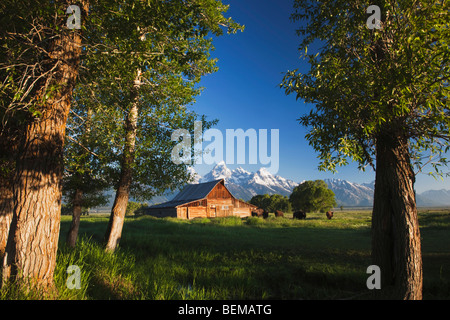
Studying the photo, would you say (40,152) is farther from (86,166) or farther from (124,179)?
(86,166)

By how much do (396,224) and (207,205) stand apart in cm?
4551

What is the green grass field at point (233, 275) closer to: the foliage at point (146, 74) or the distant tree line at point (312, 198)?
the foliage at point (146, 74)

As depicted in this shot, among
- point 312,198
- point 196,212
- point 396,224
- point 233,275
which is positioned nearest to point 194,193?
point 196,212

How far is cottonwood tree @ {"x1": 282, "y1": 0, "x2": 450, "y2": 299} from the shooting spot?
595 centimetres

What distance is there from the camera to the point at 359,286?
8.62 m

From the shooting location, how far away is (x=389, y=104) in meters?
6.87

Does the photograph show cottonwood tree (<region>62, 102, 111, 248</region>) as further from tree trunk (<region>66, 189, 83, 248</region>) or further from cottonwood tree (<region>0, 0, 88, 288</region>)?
cottonwood tree (<region>0, 0, 88, 288</region>)

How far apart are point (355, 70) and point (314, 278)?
7.20m

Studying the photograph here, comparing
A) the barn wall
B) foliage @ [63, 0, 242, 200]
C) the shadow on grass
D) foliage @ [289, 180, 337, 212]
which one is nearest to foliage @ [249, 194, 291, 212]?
foliage @ [289, 180, 337, 212]

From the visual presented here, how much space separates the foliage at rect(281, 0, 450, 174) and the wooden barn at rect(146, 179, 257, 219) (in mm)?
43370

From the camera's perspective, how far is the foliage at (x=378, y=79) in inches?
230

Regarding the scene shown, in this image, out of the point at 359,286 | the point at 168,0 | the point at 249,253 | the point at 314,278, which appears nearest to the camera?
the point at 168,0
